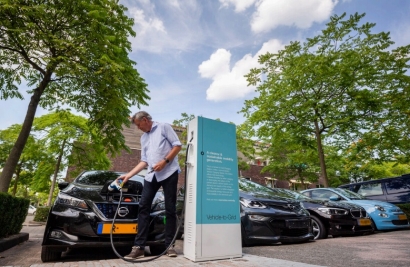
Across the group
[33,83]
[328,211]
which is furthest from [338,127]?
[33,83]

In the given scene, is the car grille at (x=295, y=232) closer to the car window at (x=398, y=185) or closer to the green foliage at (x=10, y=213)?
the green foliage at (x=10, y=213)

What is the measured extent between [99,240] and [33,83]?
8.44 metres

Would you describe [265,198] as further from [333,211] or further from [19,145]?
[19,145]

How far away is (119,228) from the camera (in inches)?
138

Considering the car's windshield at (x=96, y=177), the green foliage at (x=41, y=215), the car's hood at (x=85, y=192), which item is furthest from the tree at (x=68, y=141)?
the car's hood at (x=85, y=192)

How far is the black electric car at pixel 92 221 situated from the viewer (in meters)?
3.38

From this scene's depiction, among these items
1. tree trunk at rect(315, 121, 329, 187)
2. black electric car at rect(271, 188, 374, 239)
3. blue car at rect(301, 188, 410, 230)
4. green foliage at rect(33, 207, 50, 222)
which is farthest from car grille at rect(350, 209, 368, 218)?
green foliage at rect(33, 207, 50, 222)

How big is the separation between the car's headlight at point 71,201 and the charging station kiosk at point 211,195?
1.38 m

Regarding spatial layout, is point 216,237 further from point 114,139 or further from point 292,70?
point 292,70

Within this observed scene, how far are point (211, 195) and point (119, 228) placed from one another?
1.28 meters

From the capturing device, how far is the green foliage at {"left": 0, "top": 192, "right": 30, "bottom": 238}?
198 inches

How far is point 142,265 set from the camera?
2906mm

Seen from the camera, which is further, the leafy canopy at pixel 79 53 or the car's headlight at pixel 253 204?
the leafy canopy at pixel 79 53

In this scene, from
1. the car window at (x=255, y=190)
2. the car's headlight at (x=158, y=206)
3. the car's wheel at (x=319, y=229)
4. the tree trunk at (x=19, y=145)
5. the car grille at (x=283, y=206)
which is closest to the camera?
the car's headlight at (x=158, y=206)
